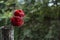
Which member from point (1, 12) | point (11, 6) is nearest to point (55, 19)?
point (11, 6)

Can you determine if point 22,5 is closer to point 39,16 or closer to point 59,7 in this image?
point 39,16

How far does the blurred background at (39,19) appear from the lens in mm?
1829

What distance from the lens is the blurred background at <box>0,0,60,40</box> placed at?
6.00 ft

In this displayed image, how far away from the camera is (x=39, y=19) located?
1921 mm

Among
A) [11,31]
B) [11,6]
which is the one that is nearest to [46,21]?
[11,6]

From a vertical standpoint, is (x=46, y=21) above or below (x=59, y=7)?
below

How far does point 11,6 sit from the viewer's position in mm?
1764

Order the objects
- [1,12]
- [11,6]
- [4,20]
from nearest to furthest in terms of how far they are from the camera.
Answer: [4,20], [1,12], [11,6]

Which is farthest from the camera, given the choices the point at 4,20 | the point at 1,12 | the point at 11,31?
the point at 1,12

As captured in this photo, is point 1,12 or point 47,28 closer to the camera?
point 1,12

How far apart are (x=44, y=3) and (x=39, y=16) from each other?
0.52ft

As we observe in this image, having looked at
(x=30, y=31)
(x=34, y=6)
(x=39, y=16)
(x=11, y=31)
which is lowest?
(x=30, y=31)

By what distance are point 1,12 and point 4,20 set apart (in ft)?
0.57

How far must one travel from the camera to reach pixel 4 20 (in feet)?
4.64
